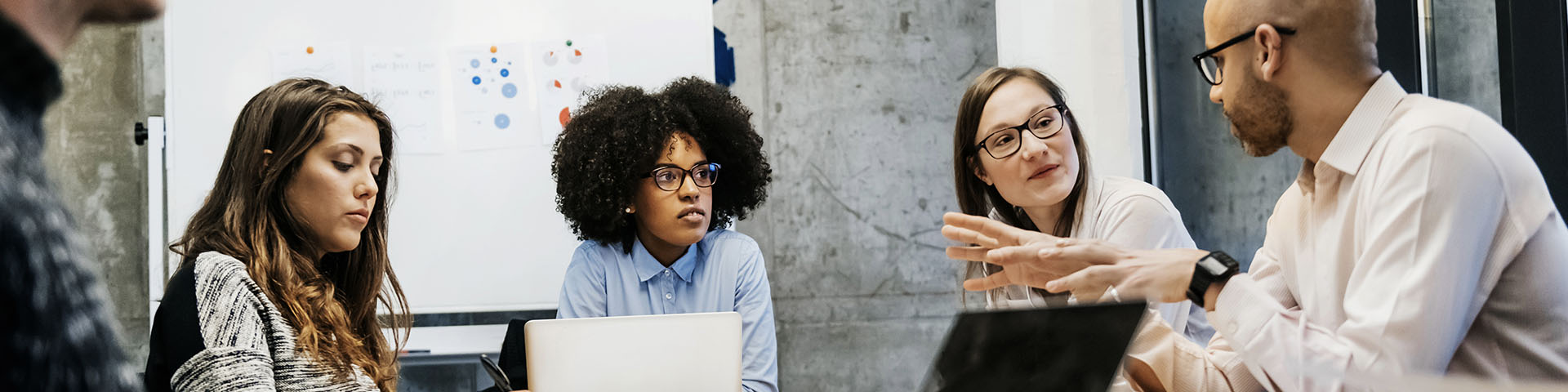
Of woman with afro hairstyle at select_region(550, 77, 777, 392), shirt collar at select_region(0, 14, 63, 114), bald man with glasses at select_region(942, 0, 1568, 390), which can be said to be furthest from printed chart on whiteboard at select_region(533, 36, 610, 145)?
shirt collar at select_region(0, 14, 63, 114)

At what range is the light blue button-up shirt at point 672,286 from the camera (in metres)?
2.57

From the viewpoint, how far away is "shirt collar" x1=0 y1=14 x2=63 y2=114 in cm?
37

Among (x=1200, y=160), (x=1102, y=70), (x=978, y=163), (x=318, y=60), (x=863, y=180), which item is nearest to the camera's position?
(x=978, y=163)

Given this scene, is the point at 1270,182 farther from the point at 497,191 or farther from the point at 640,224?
the point at 497,191

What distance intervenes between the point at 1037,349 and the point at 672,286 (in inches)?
72.0

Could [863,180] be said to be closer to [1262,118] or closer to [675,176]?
[675,176]

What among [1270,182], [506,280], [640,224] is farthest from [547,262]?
[1270,182]

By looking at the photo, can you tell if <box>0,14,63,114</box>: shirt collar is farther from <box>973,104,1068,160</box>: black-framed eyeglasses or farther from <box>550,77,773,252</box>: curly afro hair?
Answer: <box>550,77,773,252</box>: curly afro hair

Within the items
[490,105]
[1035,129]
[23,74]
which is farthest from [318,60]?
[23,74]

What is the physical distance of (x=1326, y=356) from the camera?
124cm

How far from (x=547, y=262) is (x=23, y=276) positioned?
3.05 meters

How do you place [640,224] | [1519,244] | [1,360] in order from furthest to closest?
[640,224] → [1519,244] → [1,360]

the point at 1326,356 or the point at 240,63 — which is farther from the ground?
the point at 240,63

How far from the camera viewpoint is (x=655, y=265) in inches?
104
